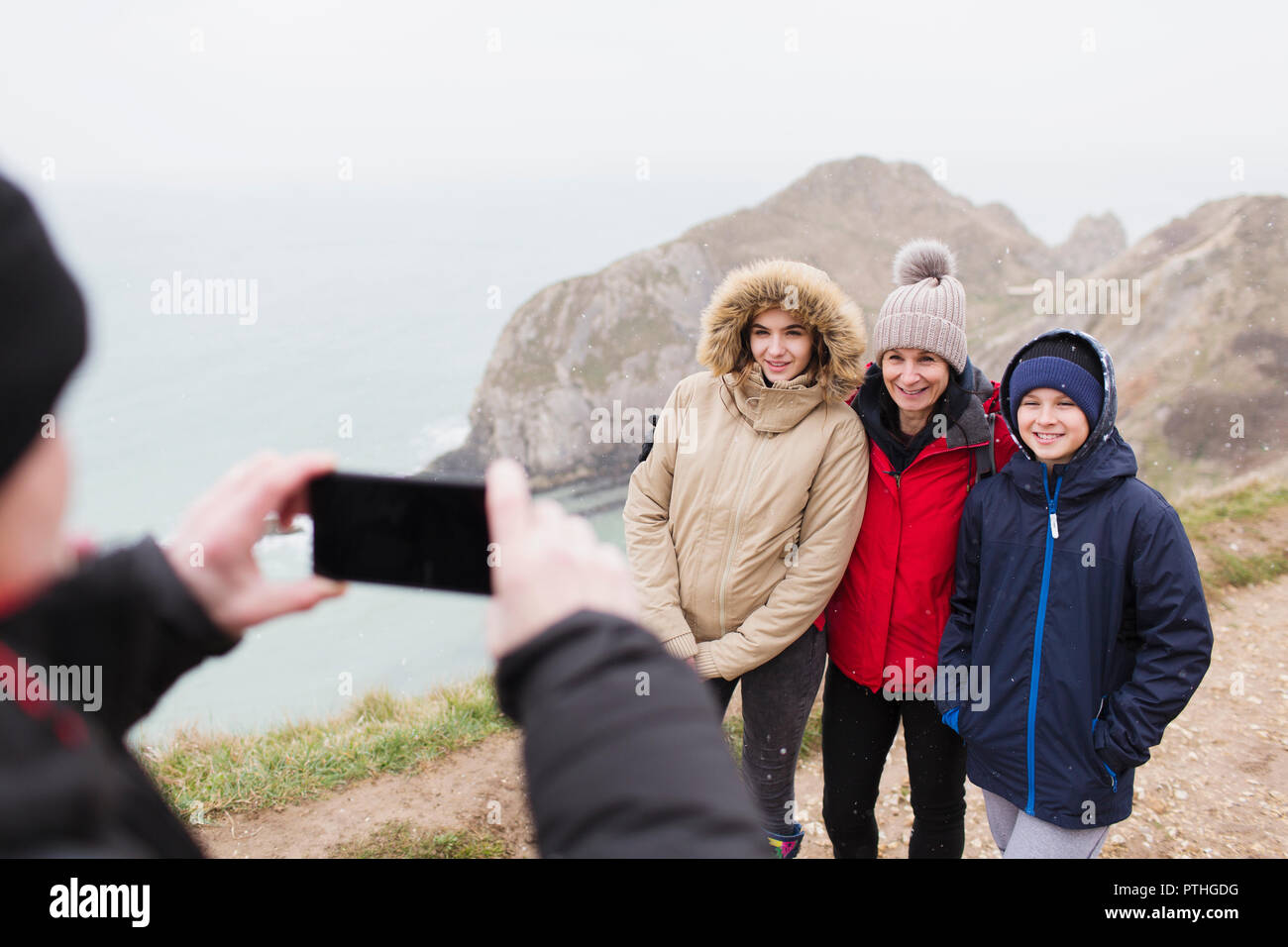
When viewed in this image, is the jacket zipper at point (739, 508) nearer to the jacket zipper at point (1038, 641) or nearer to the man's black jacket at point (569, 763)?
the jacket zipper at point (1038, 641)

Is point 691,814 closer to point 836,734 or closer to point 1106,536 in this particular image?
point 1106,536

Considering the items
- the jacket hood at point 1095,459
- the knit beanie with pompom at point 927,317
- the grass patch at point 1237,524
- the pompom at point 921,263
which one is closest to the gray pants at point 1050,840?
the jacket hood at point 1095,459

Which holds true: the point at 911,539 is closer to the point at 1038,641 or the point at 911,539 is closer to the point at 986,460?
the point at 986,460

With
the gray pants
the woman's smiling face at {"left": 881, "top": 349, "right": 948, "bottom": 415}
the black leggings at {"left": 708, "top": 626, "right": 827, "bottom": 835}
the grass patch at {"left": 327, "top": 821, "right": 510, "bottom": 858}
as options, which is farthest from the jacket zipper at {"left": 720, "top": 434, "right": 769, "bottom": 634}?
the grass patch at {"left": 327, "top": 821, "right": 510, "bottom": 858}

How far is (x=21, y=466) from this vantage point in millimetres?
697

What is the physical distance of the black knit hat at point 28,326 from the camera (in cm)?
69

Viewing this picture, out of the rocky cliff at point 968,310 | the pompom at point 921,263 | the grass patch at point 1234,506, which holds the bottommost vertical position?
the grass patch at point 1234,506

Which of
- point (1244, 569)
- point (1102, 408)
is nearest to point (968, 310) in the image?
point (1244, 569)

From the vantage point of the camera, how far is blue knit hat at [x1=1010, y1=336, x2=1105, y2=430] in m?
2.76

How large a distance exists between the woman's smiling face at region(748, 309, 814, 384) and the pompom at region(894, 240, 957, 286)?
21.5 inches

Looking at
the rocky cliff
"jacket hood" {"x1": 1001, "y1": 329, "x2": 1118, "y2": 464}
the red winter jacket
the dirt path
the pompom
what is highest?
the rocky cliff

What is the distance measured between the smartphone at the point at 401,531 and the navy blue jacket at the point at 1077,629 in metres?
2.50

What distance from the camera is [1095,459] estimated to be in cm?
277

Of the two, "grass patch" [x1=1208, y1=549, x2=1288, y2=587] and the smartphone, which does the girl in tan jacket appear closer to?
the smartphone
